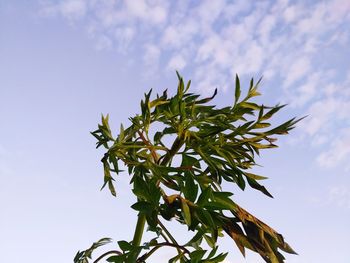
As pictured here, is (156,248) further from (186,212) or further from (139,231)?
(186,212)

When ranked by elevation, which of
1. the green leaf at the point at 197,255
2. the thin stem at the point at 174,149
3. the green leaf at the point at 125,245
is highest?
the thin stem at the point at 174,149

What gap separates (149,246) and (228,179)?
1.87ft

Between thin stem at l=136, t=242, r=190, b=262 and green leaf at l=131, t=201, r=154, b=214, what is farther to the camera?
thin stem at l=136, t=242, r=190, b=262

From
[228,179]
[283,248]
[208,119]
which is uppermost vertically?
[208,119]

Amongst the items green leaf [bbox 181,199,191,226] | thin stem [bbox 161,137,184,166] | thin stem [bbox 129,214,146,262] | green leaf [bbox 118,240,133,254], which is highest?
thin stem [bbox 161,137,184,166]

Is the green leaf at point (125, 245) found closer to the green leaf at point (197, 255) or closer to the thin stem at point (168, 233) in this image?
the thin stem at point (168, 233)

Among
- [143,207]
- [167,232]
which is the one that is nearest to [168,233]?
[167,232]

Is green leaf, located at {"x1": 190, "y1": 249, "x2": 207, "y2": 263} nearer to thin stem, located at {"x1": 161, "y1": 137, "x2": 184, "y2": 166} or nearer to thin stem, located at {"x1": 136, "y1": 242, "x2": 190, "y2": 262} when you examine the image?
thin stem, located at {"x1": 136, "y1": 242, "x2": 190, "y2": 262}

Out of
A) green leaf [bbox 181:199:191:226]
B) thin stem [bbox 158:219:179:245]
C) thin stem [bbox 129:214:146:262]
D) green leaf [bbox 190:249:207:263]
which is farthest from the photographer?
thin stem [bbox 129:214:146:262]

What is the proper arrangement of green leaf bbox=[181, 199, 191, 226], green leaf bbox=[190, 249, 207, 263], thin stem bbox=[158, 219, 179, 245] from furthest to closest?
thin stem bbox=[158, 219, 179, 245]
green leaf bbox=[190, 249, 207, 263]
green leaf bbox=[181, 199, 191, 226]

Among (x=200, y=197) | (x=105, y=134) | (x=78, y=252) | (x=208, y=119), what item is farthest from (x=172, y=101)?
(x=78, y=252)

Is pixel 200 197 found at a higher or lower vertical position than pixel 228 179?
lower

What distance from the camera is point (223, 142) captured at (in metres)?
2.59

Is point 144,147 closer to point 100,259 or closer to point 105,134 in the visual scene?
point 105,134
